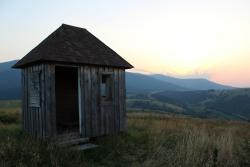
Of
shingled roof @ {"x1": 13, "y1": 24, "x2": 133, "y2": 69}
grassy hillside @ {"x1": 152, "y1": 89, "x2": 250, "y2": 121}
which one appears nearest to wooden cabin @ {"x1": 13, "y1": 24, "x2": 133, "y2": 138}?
shingled roof @ {"x1": 13, "y1": 24, "x2": 133, "y2": 69}

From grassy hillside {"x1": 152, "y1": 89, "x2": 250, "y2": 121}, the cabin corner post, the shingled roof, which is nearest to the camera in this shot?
the cabin corner post

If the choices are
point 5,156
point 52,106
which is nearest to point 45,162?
point 5,156

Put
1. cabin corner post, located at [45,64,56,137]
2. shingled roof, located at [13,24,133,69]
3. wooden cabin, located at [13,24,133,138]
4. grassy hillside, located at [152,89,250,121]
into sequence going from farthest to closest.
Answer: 1. grassy hillside, located at [152,89,250,121]
2. shingled roof, located at [13,24,133,69]
3. wooden cabin, located at [13,24,133,138]
4. cabin corner post, located at [45,64,56,137]

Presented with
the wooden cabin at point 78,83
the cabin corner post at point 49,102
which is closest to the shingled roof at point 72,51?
the wooden cabin at point 78,83

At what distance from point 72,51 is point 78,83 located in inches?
50.8

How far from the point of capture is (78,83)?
969cm

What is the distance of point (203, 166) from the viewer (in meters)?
5.71

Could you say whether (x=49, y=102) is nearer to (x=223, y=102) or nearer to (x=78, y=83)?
(x=78, y=83)

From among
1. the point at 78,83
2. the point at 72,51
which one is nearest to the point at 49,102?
the point at 78,83

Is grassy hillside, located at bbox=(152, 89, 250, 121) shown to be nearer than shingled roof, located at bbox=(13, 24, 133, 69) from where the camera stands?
No

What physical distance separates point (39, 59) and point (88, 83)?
7.02 feet

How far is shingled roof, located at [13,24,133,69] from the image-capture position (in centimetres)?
909

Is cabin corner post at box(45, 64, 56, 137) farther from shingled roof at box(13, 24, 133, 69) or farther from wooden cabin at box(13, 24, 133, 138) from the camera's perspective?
shingled roof at box(13, 24, 133, 69)

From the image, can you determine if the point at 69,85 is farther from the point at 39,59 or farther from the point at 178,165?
the point at 178,165
